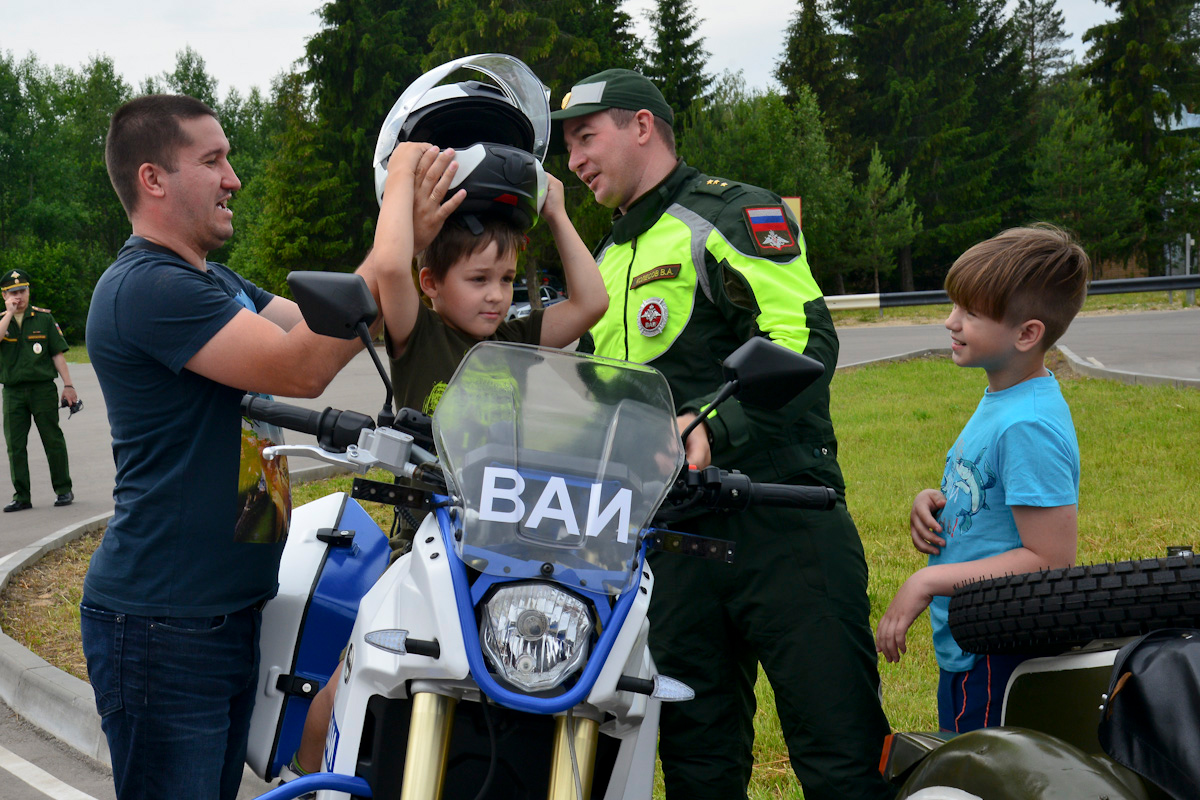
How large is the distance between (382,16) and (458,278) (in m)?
46.9

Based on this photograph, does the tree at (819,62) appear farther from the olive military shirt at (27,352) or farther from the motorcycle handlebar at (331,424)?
the motorcycle handlebar at (331,424)

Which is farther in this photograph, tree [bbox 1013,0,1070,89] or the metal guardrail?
tree [bbox 1013,0,1070,89]

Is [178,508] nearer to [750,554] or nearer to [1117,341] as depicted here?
[750,554]

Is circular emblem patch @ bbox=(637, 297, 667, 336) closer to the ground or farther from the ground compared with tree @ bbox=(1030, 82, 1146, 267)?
closer to the ground

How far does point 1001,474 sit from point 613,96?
161 centimetres

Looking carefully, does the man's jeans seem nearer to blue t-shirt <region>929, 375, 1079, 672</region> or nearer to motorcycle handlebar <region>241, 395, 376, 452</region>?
motorcycle handlebar <region>241, 395, 376, 452</region>

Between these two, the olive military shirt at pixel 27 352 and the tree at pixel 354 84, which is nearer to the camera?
the olive military shirt at pixel 27 352

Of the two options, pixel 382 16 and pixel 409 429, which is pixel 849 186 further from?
pixel 409 429

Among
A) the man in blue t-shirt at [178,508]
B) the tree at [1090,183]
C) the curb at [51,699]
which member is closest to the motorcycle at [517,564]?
the man in blue t-shirt at [178,508]

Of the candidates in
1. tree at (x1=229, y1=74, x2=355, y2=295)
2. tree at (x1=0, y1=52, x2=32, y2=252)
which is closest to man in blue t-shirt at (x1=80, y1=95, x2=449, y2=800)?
tree at (x1=229, y1=74, x2=355, y2=295)

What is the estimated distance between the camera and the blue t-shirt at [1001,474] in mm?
2480

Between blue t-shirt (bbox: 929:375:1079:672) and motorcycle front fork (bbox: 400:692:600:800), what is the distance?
1.26 meters

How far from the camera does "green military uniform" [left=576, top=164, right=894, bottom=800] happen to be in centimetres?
285

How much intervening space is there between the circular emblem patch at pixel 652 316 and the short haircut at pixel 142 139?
134 centimetres
